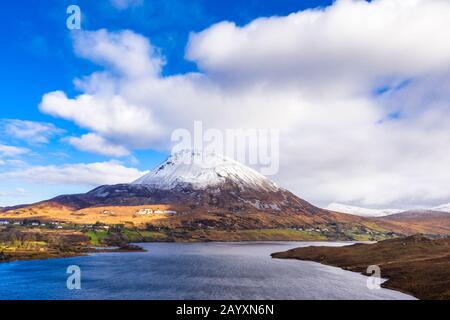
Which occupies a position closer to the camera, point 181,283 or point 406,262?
point 181,283

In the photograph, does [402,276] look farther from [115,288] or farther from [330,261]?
[115,288]

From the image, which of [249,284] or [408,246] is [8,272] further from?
[408,246]

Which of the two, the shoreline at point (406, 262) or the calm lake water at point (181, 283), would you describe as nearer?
the calm lake water at point (181, 283)

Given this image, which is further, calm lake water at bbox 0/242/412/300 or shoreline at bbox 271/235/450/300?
shoreline at bbox 271/235/450/300

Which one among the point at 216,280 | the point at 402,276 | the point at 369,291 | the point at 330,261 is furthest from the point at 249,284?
the point at 330,261

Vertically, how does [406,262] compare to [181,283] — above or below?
above

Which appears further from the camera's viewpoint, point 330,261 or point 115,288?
point 330,261
